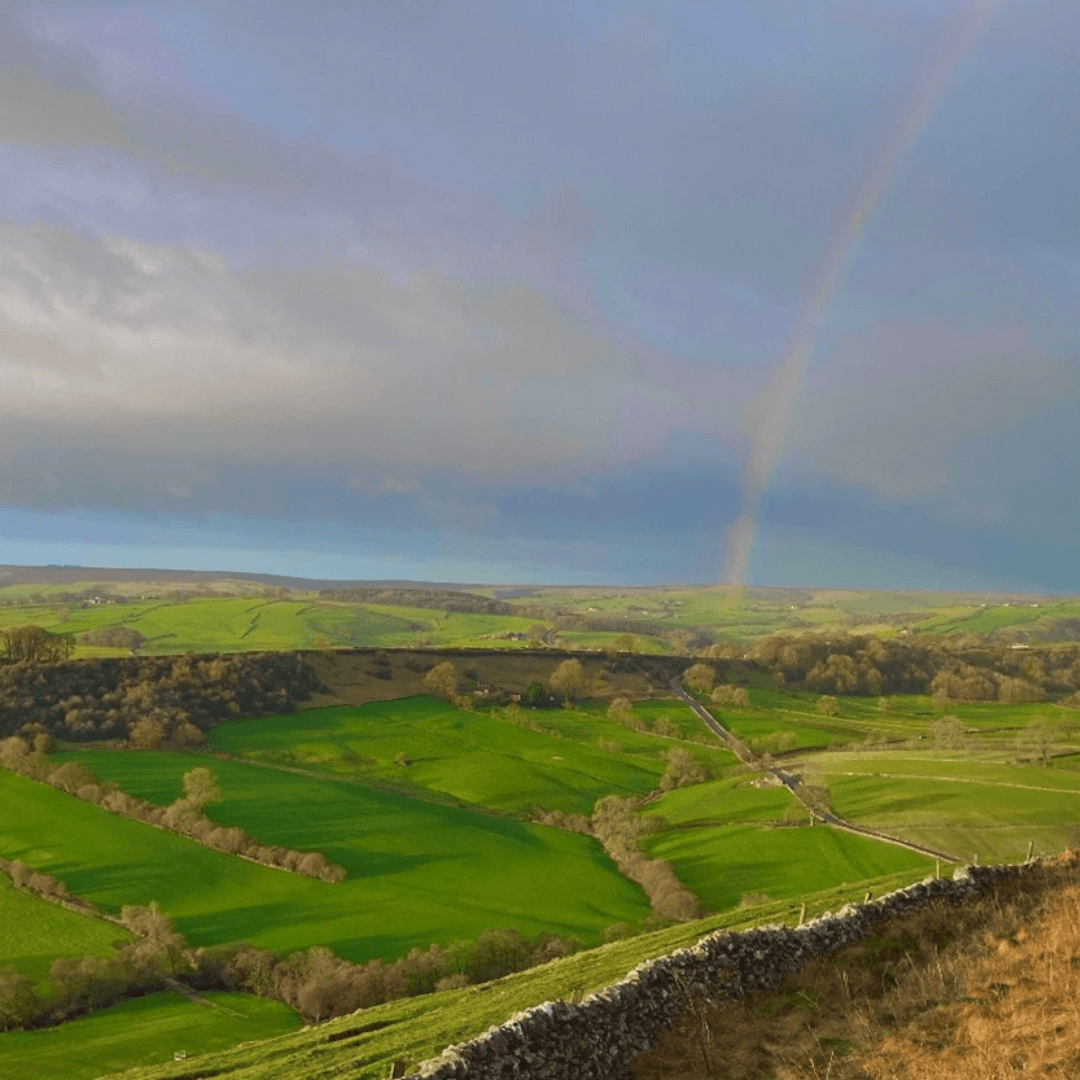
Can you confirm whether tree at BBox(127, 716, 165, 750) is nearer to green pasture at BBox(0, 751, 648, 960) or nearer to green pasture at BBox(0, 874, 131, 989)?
green pasture at BBox(0, 751, 648, 960)

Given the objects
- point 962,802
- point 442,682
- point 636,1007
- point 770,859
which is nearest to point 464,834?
point 770,859

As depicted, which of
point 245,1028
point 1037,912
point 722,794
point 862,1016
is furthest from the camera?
point 722,794

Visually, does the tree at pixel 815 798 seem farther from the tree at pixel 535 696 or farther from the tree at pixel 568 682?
the tree at pixel 535 696

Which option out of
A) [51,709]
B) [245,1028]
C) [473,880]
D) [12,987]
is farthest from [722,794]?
[51,709]

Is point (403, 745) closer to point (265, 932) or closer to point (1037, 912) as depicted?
point (265, 932)

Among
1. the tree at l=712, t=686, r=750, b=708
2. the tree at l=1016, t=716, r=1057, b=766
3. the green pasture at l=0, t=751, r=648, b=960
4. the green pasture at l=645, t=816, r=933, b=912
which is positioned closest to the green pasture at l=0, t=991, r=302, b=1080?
the green pasture at l=0, t=751, r=648, b=960

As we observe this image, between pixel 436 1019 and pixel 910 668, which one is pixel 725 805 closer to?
pixel 436 1019
